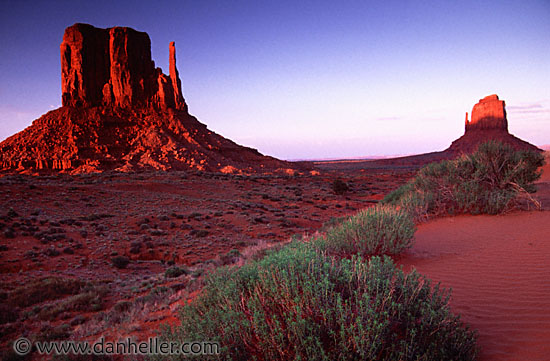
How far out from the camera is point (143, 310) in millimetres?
5816

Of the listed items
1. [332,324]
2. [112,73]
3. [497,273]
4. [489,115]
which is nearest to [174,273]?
[332,324]

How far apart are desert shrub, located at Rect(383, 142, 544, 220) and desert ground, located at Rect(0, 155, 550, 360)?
0.66 meters

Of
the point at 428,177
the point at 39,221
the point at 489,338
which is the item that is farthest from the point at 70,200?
the point at 489,338

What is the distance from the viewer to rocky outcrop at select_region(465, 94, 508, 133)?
A: 8256 cm

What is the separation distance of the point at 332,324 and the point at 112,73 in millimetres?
70904

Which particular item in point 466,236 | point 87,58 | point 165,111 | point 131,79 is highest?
point 87,58

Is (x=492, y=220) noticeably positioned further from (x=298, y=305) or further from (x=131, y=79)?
(x=131, y=79)

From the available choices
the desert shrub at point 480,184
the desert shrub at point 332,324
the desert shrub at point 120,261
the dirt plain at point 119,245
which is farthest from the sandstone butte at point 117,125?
the desert shrub at point 332,324

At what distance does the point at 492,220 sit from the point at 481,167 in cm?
264

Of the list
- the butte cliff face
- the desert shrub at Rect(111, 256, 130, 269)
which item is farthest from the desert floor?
the butte cliff face

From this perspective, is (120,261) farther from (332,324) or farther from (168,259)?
(332,324)

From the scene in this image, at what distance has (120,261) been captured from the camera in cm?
1077

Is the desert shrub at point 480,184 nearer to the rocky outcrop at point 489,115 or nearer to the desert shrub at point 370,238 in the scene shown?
the desert shrub at point 370,238

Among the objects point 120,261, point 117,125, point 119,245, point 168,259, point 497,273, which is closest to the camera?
point 497,273
